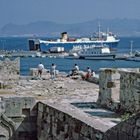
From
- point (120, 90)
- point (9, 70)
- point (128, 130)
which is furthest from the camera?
point (9, 70)

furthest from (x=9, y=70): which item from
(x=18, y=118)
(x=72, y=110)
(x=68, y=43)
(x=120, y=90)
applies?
(x=68, y=43)

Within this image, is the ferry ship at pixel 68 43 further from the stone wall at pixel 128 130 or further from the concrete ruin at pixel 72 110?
the stone wall at pixel 128 130

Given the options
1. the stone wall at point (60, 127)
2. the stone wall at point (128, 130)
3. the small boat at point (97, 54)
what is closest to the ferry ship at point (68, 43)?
the small boat at point (97, 54)

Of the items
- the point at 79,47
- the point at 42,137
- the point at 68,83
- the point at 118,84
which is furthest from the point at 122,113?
the point at 79,47

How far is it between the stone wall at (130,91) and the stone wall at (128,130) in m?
4.54

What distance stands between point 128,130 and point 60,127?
5858 millimetres

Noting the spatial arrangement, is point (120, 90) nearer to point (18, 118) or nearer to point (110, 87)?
point (110, 87)

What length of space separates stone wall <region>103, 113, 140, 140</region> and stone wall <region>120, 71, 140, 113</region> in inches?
179

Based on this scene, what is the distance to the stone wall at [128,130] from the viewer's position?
36.2ft

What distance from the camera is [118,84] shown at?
18266mm

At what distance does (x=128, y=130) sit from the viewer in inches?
447

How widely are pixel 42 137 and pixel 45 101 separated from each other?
1.17 m

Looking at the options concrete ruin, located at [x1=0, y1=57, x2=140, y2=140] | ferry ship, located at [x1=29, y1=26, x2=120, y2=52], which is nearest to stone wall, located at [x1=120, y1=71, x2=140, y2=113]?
concrete ruin, located at [x1=0, y1=57, x2=140, y2=140]

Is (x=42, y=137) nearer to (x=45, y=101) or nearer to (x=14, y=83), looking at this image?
(x=45, y=101)
